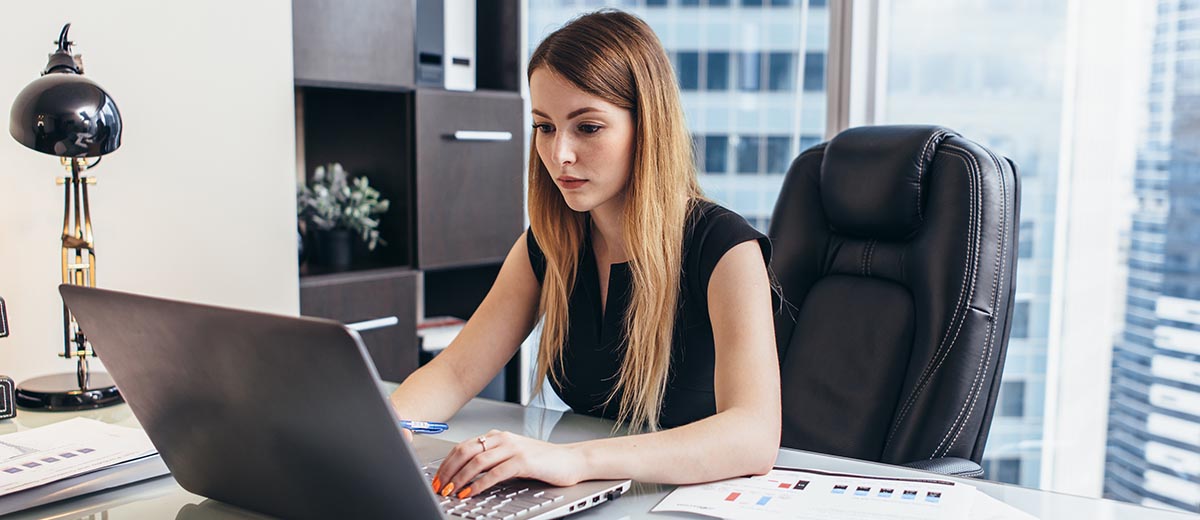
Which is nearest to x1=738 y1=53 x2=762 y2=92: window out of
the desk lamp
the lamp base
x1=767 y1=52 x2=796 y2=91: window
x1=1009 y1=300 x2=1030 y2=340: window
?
x1=767 y1=52 x2=796 y2=91: window

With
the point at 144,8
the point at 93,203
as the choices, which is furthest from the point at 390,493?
the point at 144,8

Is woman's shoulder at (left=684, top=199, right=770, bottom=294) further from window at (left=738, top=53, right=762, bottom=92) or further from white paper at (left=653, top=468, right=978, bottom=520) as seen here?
window at (left=738, top=53, right=762, bottom=92)

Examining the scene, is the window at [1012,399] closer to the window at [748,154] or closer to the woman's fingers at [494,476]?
the window at [748,154]

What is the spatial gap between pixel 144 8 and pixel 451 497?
1375mm

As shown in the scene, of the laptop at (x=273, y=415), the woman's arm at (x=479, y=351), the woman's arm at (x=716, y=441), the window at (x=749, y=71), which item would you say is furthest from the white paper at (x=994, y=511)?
the window at (x=749, y=71)

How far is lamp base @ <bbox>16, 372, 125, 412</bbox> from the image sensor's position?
147cm

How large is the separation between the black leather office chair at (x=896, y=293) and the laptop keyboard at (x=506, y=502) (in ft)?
1.91

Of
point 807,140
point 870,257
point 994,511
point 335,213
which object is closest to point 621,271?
point 870,257

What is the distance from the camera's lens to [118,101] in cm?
188

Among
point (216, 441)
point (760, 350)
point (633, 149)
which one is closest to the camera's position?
point (216, 441)

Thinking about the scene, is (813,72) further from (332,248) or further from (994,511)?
(994,511)

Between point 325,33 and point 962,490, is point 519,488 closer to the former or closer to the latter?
point 962,490

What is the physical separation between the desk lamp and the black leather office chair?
104cm

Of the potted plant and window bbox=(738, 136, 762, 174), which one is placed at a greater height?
window bbox=(738, 136, 762, 174)
